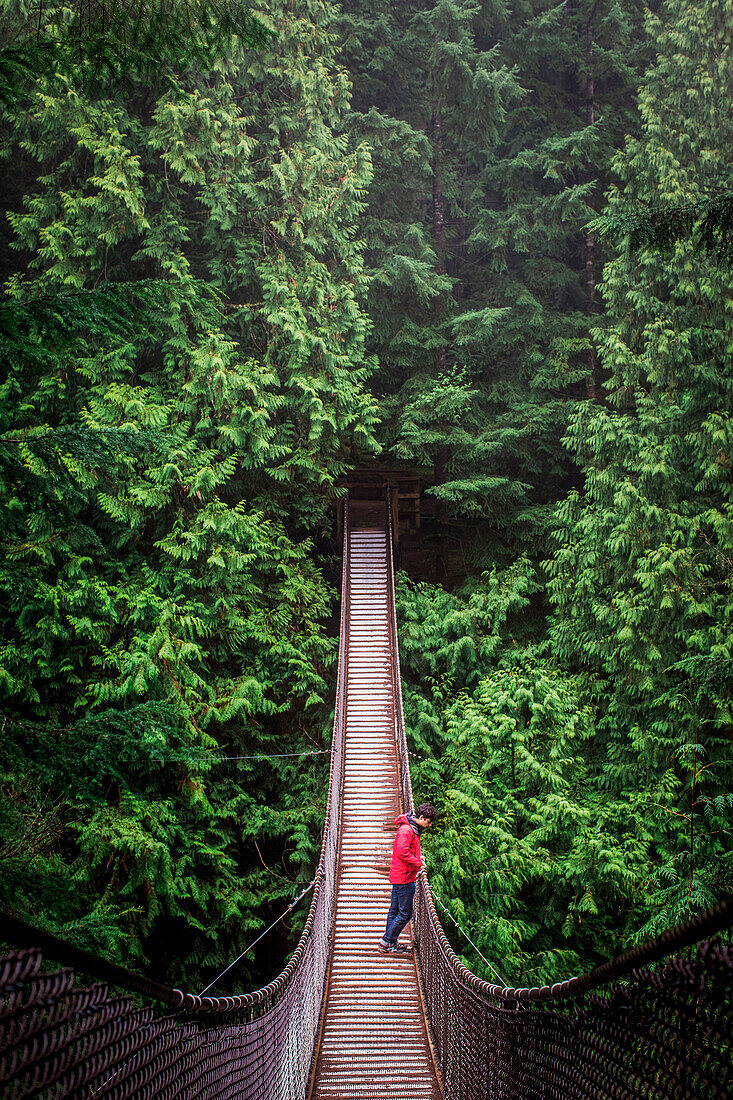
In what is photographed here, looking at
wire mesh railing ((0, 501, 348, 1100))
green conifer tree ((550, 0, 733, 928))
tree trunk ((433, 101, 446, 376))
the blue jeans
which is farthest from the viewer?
tree trunk ((433, 101, 446, 376))

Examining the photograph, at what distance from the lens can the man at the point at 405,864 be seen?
4836 millimetres

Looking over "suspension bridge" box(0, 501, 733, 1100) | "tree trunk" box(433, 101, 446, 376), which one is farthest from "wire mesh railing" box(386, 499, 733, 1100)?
"tree trunk" box(433, 101, 446, 376)

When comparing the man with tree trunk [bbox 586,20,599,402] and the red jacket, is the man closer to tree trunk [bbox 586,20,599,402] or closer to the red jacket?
the red jacket

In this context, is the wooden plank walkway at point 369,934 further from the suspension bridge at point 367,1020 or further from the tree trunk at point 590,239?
the tree trunk at point 590,239

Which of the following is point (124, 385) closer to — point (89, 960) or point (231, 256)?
point (231, 256)

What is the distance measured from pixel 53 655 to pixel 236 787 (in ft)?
8.80

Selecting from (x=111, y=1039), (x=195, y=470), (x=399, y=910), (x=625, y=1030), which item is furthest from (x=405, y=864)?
(x=195, y=470)

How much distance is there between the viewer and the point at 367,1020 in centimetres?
459

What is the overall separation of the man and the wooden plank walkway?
352 mm

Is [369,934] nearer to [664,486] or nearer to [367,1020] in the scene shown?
[367,1020]

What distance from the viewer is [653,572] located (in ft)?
27.3

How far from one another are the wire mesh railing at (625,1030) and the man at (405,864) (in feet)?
5.97

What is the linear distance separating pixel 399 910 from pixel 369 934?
1.80 feet

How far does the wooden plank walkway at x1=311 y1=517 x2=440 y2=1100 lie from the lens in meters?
4.12
